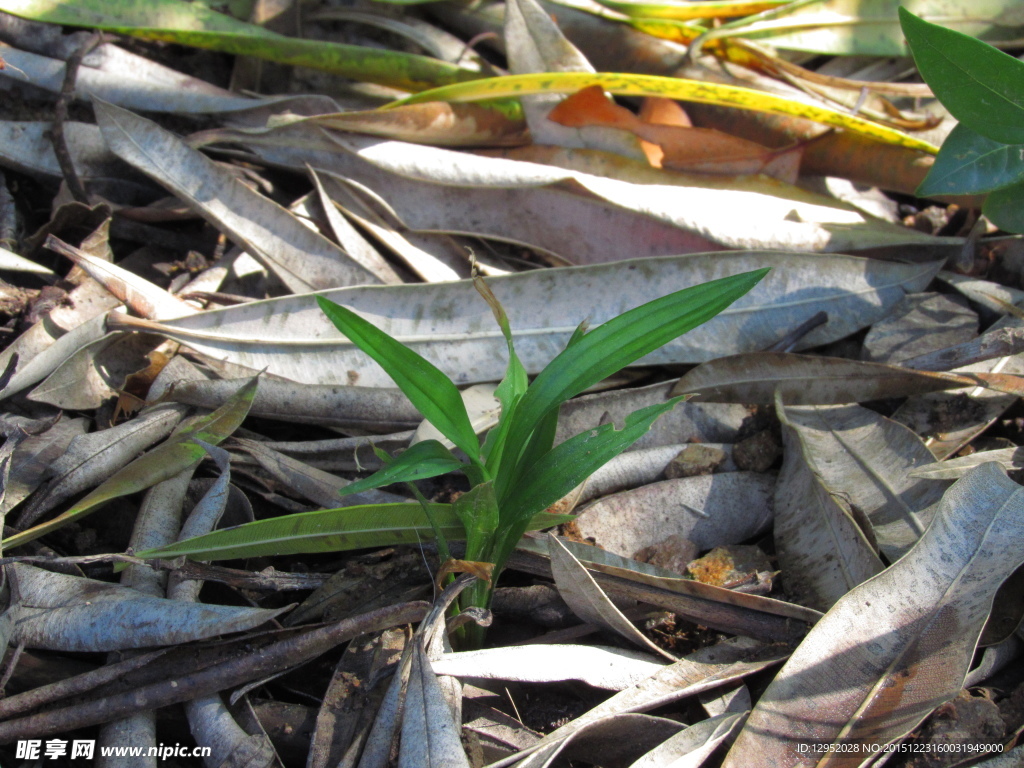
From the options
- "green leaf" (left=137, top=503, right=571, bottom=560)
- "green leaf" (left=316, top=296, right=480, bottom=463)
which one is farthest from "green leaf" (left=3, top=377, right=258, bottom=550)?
"green leaf" (left=316, top=296, right=480, bottom=463)

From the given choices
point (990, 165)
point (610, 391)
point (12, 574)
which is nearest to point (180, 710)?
point (12, 574)

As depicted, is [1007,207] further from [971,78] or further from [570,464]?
[570,464]

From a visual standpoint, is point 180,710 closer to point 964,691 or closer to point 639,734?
point 639,734

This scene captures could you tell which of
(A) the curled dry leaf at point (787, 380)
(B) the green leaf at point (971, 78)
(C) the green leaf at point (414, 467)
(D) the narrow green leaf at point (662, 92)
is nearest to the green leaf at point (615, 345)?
(C) the green leaf at point (414, 467)

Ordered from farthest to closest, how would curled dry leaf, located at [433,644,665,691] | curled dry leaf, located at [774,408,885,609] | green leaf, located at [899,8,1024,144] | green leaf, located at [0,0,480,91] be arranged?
green leaf, located at [0,0,480,91], green leaf, located at [899,8,1024,144], curled dry leaf, located at [774,408,885,609], curled dry leaf, located at [433,644,665,691]

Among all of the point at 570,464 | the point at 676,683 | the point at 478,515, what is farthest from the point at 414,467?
the point at 676,683

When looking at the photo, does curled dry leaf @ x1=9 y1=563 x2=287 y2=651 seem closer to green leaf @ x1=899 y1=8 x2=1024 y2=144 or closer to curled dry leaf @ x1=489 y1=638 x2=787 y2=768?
curled dry leaf @ x1=489 y1=638 x2=787 y2=768
